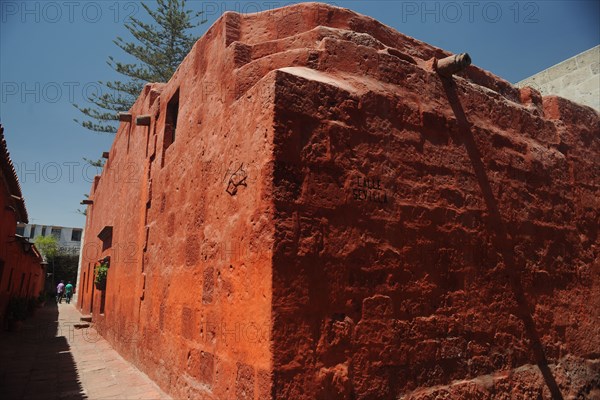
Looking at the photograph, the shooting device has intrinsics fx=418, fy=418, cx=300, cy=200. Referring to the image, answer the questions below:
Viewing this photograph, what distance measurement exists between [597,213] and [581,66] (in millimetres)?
2567

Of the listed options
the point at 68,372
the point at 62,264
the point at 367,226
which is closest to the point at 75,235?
the point at 62,264

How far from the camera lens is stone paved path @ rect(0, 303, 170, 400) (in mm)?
4465

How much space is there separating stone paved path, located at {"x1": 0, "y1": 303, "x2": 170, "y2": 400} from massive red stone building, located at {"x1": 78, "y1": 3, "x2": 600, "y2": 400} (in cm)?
55

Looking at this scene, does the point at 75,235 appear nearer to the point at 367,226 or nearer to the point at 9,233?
the point at 9,233

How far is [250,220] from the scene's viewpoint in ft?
8.16

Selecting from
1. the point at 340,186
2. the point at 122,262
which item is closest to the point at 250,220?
the point at 340,186

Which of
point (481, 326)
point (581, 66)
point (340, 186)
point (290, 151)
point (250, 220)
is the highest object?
point (581, 66)

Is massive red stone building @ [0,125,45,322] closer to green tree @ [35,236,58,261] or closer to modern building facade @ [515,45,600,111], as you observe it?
modern building facade @ [515,45,600,111]

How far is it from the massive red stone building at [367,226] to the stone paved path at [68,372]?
553mm

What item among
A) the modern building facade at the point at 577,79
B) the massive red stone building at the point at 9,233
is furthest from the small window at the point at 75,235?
the modern building facade at the point at 577,79

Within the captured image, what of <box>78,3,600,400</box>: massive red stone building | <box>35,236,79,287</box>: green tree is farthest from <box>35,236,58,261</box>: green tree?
<box>78,3,600,400</box>: massive red stone building

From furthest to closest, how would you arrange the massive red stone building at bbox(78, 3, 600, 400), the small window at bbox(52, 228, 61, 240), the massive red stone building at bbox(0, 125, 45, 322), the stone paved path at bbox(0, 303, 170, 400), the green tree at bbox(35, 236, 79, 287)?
1. the small window at bbox(52, 228, 61, 240)
2. the green tree at bbox(35, 236, 79, 287)
3. the massive red stone building at bbox(0, 125, 45, 322)
4. the stone paved path at bbox(0, 303, 170, 400)
5. the massive red stone building at bbox(78, 3, 600, 400)

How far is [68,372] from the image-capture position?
5605 mm

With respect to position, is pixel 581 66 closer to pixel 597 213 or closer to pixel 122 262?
pixel 597 213
